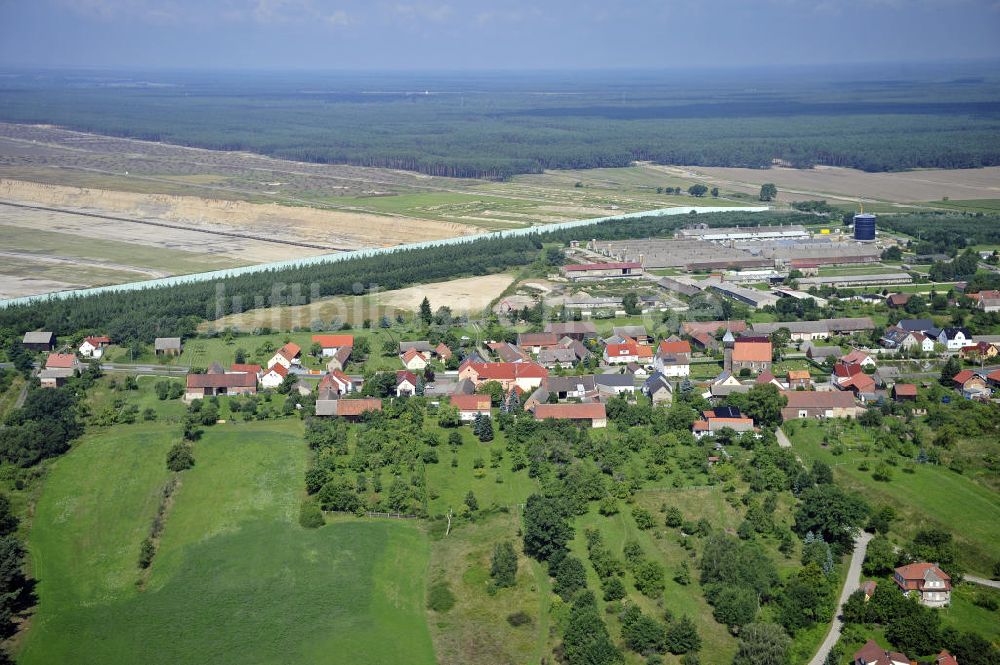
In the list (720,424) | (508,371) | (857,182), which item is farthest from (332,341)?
(857,182)

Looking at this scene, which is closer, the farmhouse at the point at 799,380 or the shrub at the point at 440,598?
the shrub at the point at 440,598

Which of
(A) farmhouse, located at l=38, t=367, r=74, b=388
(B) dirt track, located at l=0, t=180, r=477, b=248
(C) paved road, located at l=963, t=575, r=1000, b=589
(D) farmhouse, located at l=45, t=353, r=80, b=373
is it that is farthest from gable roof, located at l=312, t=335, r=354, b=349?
(B) dirt track, located at l=0, t=180, r=477, b=248

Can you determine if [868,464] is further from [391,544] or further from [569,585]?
[391,544]

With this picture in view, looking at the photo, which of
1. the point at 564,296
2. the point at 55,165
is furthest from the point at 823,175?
the point at 55,165

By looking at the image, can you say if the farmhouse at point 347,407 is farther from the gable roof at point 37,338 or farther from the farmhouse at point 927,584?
the farmhouse at point 927,584

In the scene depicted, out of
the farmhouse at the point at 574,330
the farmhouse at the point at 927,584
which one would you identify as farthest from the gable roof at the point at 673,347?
the farmhouse at the point at 927,584

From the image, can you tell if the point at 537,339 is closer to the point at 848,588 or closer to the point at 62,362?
the point at 62,362

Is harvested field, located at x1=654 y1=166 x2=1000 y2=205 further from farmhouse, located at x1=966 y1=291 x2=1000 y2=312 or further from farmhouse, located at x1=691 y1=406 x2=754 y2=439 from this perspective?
farmhouse, located at x1=691 y1=406 x2=754 y2=439
